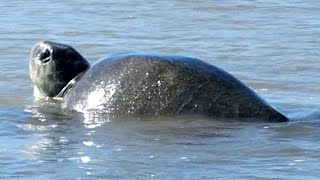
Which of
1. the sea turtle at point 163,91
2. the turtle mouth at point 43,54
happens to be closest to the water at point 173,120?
the sea turtle at point 163,91

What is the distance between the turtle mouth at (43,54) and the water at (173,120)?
0.99 ft

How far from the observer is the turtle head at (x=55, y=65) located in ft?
23.0

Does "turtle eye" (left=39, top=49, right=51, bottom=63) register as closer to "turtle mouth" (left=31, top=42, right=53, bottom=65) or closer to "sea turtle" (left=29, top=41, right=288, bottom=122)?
"turtle mouth" (left=31, top=42, right=53, bottom=65)

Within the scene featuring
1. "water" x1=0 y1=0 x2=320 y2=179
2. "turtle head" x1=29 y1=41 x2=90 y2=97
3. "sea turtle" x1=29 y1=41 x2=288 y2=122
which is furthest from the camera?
"turtle head" x1=29 y1=41 x2=90 y2=97

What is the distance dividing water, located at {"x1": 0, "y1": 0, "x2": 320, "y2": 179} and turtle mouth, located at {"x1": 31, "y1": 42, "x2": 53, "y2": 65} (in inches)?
11.8

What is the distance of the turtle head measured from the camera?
23.0 ft

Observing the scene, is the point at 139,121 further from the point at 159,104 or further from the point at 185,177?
the point at 185,177

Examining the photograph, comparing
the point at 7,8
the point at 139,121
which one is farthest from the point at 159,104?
the point at 7,8

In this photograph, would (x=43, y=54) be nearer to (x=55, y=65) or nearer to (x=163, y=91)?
(x=55, y=65)

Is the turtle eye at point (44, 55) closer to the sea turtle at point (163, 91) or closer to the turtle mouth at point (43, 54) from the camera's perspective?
the turtle mouth at point (43, 54)

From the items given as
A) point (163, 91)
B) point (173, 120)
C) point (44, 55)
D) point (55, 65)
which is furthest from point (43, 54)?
point (173, 120)

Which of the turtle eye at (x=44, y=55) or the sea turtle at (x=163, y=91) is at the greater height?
the turtle eye at (x=44, y=55)

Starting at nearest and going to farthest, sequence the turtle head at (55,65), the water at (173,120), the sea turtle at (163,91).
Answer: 1. the water at (173,120)
2. the sea turtle at (163,91)
3. the turtle head at (55,65)

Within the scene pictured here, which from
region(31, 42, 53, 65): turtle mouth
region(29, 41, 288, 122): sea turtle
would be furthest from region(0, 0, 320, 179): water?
region(31, 42, 53, 65): turtle mouth
